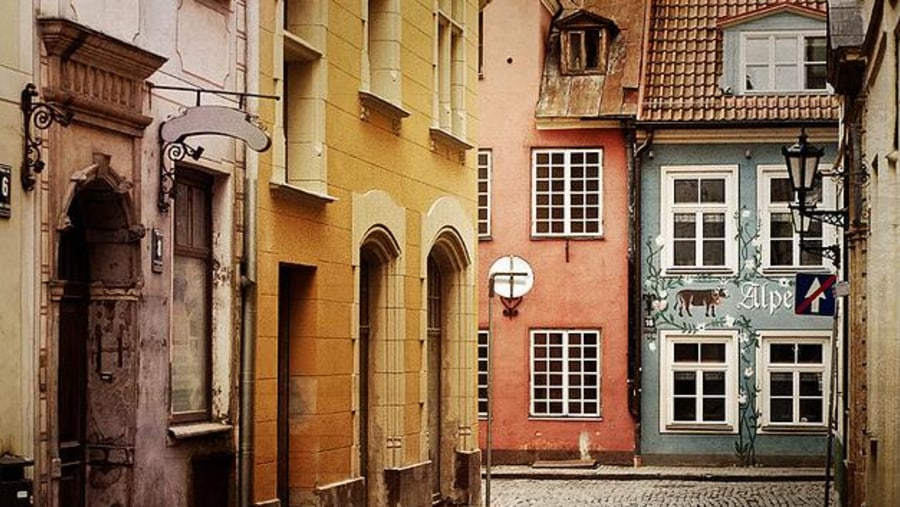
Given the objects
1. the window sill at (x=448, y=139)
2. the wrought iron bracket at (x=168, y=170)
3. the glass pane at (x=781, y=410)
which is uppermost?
the window sill at (x=448, y=139)

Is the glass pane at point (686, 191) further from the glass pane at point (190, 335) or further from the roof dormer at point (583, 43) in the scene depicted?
the glass pane at point (190, 335)

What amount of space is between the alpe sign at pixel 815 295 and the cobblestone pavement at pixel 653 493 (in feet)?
20.3

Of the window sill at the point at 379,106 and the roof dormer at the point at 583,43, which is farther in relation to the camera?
the roof dormer at the point at 583,43

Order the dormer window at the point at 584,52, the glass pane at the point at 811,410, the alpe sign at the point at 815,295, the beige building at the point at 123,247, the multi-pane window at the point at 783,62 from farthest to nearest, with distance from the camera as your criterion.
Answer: the dormer window at the point at 584,52 → the multi-pane window at the point at 783,62 → the glass pane at the point at 811,410 → the alpe sign at the point at 815,295 → the beige building at the point at 123,247

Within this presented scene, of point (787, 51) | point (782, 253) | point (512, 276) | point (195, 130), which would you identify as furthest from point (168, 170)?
point (787, 51)

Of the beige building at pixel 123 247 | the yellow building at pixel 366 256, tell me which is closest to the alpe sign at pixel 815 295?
the yellow building at pixel 366 256

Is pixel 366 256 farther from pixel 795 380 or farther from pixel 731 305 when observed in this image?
pixel 795 380

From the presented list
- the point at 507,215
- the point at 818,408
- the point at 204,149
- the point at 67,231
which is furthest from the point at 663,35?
the point at 67,231

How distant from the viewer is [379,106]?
22359 millimetres

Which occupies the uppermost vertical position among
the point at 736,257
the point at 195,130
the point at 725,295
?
the point at 195,130

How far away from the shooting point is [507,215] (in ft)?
126

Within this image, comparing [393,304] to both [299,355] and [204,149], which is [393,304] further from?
[204,149]

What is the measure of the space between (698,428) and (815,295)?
578 inches

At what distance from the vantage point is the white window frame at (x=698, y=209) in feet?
124
